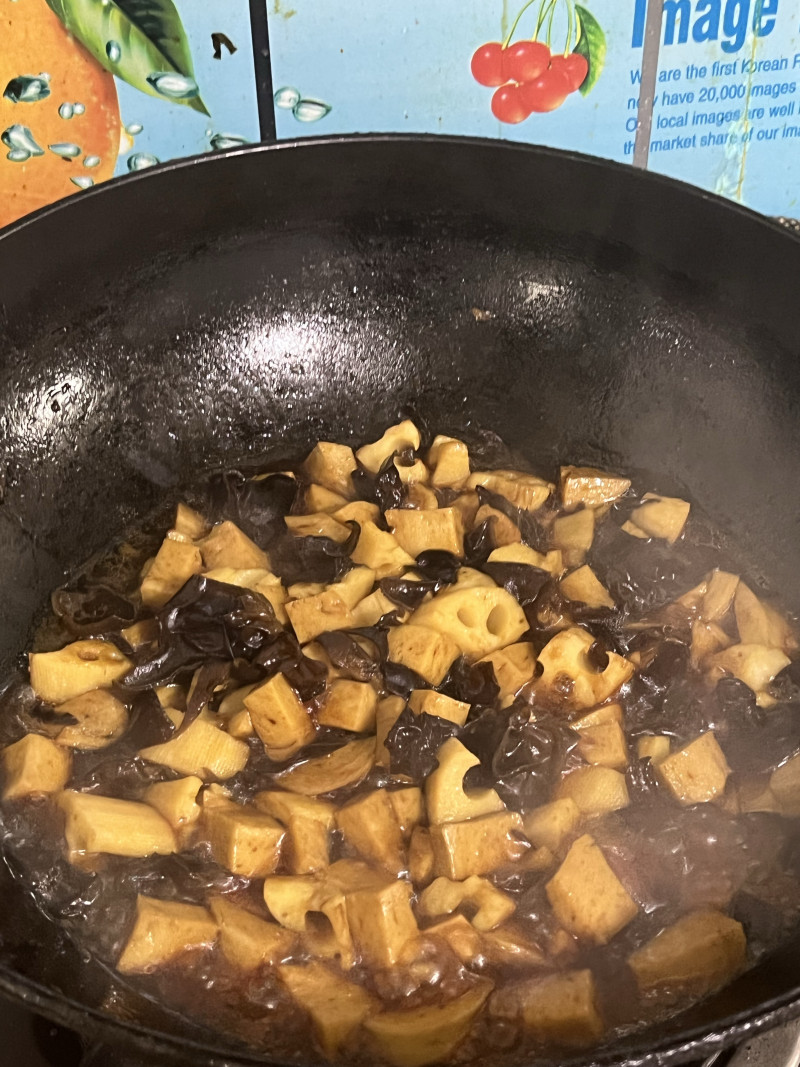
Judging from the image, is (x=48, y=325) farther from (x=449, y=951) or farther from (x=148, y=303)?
(x=449, y=951)

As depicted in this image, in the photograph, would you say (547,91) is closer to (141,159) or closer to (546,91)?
(546,91)

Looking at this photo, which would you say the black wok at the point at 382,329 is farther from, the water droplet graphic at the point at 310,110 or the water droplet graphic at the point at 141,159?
the water droplet graphic at the point at 141,159

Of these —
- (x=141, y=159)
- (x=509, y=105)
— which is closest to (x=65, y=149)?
(x=141, y=159)

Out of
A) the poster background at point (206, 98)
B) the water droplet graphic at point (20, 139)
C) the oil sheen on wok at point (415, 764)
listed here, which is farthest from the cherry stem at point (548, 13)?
the water droplet graphic at point (20, 139)

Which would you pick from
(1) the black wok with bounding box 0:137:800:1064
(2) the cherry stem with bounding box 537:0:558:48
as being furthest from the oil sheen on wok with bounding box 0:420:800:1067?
(2) the cherry stem with bounding box 537:0:558:48

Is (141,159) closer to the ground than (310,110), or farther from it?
closer to the ground

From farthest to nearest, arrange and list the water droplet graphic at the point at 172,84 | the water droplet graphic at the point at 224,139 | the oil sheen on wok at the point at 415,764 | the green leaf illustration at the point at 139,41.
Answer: the water droplet graphic at the point at 224,139 < the water droplet graphic at the point at 172,84 < the green leaf illustration at the point at 139,41 < the oil sheen on wok at the point at 415,764

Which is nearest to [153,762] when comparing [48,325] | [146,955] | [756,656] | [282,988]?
[146,955]
